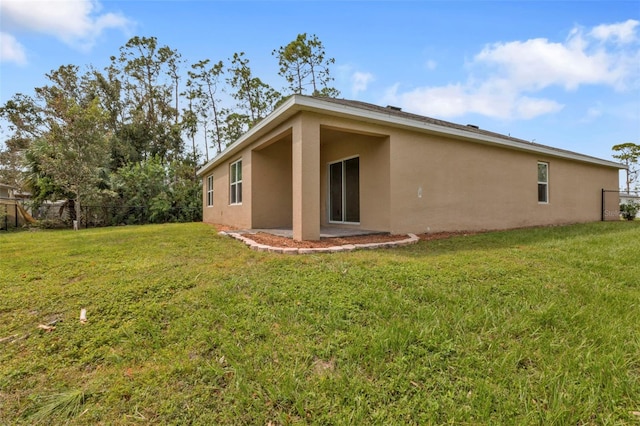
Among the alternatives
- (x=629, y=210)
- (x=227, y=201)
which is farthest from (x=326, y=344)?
(x=629, y=210)

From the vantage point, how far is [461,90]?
12.7 metres

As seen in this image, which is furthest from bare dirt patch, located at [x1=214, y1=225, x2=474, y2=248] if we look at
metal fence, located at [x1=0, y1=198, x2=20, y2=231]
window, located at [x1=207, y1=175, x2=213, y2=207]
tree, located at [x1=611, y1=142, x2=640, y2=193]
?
tree, located at [x1=611, y1=142, x2=640, y2=193]

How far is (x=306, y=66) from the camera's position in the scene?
2097 cm

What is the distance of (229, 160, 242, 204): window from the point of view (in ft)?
34.4

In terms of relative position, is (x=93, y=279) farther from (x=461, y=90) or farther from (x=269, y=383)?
(x=461, y=90)

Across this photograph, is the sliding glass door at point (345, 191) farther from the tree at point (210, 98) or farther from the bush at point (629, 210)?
the tree at point (210, 98)

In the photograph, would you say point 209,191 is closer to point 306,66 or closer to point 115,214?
point 115,214

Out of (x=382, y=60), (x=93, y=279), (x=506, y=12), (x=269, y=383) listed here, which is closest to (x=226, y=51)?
(x=382, y=60)

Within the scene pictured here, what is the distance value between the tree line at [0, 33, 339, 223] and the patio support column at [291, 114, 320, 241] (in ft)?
38.8

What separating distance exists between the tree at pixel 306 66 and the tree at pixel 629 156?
72.9ft

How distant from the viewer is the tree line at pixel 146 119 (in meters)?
14.1

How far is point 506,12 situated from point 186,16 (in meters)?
7.97

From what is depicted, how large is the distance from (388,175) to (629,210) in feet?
44.1

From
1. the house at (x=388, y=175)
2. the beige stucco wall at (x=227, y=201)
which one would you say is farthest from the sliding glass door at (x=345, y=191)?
the beige stucco wall at (x=227, y=201)
